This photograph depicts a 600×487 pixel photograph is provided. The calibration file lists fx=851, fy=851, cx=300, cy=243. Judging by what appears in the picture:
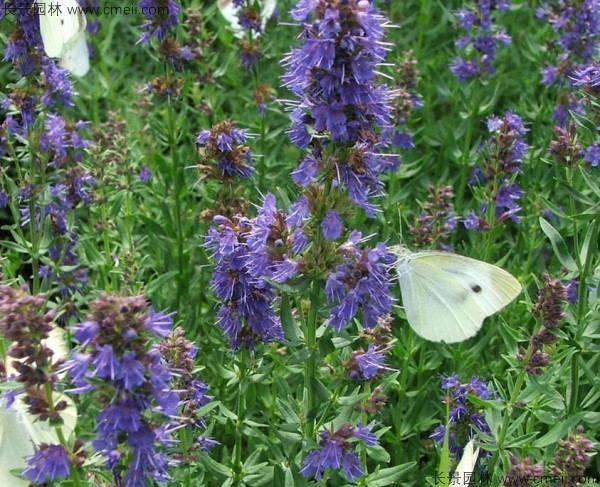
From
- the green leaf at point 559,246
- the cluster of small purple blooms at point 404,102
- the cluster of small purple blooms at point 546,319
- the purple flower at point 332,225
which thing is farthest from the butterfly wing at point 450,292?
the cluster of small purple blooms at point 404,102

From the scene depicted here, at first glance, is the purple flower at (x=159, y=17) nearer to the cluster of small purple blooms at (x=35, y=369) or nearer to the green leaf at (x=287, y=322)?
the green leaf at (x=287, y=322)

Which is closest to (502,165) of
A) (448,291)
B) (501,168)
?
(501,168)

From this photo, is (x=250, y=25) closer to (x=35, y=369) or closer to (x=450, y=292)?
(x=450, y=292)

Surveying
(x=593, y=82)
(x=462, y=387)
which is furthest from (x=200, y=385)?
(x=593, y=82)

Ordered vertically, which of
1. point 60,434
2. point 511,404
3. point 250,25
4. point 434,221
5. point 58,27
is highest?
point 58,27

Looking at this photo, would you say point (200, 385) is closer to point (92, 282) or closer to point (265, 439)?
point (265, 439)

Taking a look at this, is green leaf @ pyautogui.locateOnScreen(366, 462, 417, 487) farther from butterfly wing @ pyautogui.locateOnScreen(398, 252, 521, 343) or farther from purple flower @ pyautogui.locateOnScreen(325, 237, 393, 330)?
purple flower @ pyautogui.locateOnScreen(325, 237, 393, 330)

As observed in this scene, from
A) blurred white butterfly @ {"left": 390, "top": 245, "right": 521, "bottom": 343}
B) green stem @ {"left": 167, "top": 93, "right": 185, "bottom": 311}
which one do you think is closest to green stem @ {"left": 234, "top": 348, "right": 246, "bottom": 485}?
blurred white butterfly @ {"left": 390, "top": 245, "right": 521, "bottom": 343}
